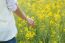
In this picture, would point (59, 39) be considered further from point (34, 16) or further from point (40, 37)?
point (34, 16)

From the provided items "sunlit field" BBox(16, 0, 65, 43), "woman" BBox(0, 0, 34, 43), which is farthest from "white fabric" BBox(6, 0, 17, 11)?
"sunlit field" BBox(16, 0, 65, 43)

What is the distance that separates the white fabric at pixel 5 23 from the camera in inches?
74.4

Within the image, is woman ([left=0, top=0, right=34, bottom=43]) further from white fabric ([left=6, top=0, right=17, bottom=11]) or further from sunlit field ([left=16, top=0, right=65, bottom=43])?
sunlit field ([left=16, top=0, right=65, bottom=43])

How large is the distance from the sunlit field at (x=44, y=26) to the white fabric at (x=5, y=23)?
3.19ft

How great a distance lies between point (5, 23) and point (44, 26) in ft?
4.27

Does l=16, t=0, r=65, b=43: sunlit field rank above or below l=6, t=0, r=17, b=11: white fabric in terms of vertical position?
below

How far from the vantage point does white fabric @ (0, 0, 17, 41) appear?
189 centimetres

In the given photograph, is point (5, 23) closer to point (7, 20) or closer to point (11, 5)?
point (7, 20)

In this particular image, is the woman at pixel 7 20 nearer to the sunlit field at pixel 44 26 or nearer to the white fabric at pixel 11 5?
the white fabric at pixel 11 5

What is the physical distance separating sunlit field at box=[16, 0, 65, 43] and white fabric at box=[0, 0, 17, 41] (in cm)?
97

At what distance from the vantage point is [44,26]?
3180mm

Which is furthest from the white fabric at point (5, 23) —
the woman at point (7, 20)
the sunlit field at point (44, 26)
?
the sunlit field at point (44, 26)

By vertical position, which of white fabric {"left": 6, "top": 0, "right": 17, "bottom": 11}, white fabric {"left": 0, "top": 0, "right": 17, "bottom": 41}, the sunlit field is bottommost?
the sunlit field

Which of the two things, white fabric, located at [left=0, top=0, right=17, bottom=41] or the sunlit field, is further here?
the sunlit field
